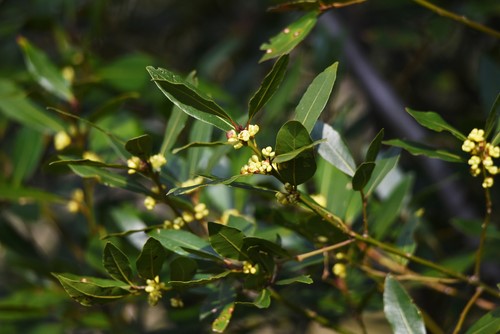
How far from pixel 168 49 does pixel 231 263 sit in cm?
155

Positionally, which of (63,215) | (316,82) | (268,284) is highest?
(316,82)

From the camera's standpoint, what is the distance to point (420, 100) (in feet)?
6.21

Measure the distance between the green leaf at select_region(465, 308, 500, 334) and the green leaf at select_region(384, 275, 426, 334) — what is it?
0.06 metres

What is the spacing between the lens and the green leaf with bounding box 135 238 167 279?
Answer: 0.77 meters

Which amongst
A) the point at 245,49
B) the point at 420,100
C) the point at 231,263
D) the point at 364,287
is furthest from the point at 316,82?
the point at 245,49

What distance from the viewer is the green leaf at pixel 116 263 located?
0.76m

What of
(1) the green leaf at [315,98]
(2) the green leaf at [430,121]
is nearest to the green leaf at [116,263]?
(1) the green leaf at [315,98]

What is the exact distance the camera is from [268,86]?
0.73 metres

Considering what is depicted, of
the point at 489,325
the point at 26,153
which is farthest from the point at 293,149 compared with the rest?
the point at 26,153

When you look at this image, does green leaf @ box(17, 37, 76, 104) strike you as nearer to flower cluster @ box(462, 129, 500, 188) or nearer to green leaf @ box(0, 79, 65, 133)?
green leaf @ box(0, 79, 65, 133)

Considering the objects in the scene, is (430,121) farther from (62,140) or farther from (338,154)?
(62,140)

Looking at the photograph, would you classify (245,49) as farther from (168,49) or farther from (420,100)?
(420,100)

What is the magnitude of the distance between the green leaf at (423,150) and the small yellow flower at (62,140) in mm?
626

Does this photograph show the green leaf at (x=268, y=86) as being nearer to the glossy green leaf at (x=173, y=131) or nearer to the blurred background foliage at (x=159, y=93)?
the glossy green leaf at (x=173, y=131)
